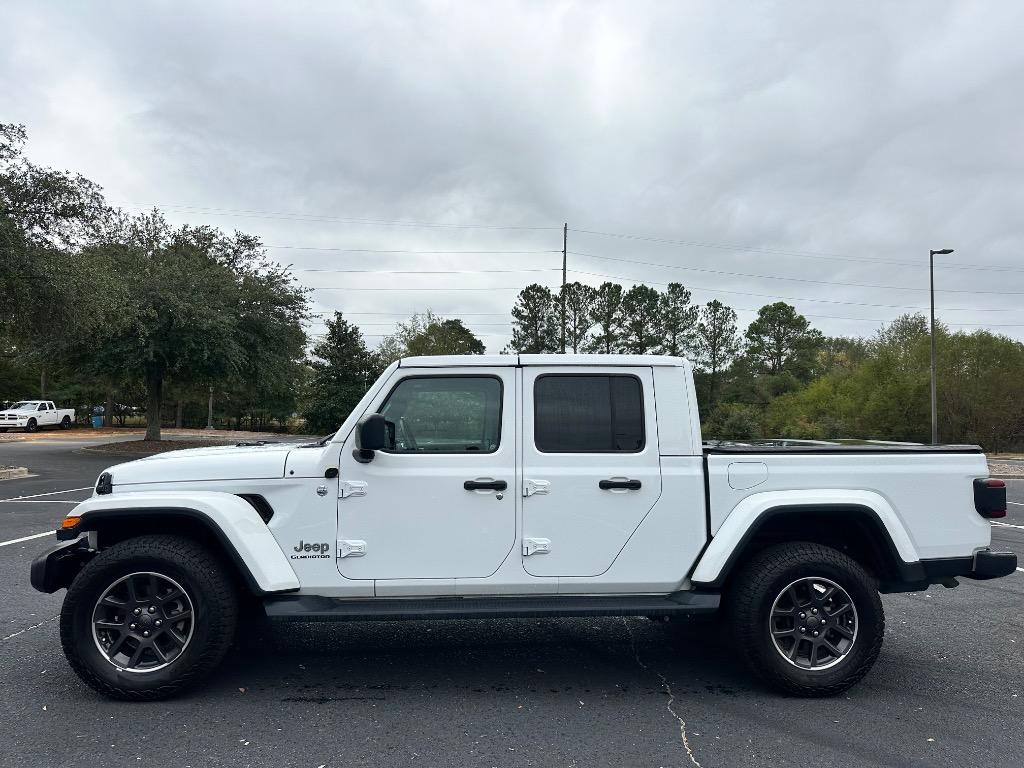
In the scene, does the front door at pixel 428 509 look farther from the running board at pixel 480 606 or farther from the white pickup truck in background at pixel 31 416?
the white pickup truck in background at pixel 31 416

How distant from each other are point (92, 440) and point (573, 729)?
3552 cm

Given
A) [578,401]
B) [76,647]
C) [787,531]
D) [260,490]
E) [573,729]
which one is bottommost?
[573,729]

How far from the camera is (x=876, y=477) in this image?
4.06 metres

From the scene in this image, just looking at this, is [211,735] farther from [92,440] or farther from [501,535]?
[92,440]

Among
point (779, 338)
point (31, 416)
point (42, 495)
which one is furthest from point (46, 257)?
point (779, 338)

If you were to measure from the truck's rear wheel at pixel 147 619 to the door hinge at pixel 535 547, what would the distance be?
5.46ft

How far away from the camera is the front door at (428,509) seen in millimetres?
3859

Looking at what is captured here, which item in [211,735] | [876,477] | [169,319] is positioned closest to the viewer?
[211,735]

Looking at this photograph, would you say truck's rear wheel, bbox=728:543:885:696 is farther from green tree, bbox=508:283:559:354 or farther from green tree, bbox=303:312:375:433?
green tree, bbox=508:283:559:354

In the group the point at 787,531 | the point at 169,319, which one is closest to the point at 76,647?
the point at 787,531

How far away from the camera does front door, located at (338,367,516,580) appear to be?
386 centimetres

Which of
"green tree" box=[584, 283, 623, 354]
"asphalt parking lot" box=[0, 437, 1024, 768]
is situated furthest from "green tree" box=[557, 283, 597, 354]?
"asphalt parking lot" box=[0, 437, 1024, 768]

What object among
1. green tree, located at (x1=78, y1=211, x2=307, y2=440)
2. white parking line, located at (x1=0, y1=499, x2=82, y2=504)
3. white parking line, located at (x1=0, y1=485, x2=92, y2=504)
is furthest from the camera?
green tree, located at (x1=78, y1=211, x2=307, y2=440)

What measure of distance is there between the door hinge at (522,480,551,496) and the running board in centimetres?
60
